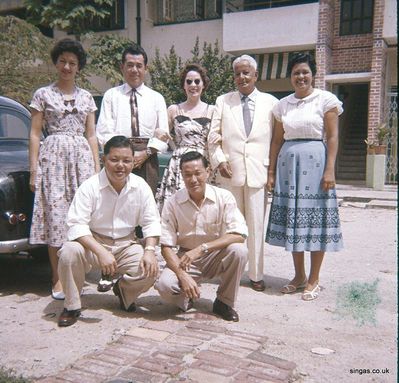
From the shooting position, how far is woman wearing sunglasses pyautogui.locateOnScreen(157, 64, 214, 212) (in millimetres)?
4379

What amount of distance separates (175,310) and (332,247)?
143cm

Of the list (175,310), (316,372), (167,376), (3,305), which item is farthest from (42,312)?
(316,372)

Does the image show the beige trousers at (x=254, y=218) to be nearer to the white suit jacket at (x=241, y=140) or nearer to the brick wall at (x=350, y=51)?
the white suit jacket at (x=241, y=140)

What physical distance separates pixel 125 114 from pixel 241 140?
1067 mm

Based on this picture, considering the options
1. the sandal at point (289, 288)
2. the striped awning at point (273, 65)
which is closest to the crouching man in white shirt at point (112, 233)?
the sandal at point (289, 288)

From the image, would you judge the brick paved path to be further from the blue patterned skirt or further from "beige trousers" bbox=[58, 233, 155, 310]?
the blue patterned skirt

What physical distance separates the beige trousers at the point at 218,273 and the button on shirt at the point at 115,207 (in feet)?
1.22

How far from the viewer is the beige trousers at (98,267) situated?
3330 millimetres

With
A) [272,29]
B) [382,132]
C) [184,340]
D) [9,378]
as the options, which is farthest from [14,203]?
[272,29]

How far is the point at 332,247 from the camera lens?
3994 millimetres

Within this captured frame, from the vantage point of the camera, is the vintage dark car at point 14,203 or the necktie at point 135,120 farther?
the necktie at point 135,120

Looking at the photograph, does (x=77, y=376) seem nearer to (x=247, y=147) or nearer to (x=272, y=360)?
(x=272, y=360)

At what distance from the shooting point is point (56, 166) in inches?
155

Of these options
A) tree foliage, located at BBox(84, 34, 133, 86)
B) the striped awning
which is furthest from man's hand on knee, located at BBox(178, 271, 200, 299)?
the striped awning
